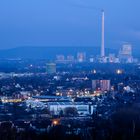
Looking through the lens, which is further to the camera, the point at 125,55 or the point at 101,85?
the point at 125,55

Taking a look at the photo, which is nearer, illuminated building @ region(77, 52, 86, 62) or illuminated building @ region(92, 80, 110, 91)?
illuminated building @ region(92, 80, 110, 91)

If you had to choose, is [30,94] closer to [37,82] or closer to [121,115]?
[37,82]

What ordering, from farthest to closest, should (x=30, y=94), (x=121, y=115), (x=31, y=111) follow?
(x=30, y=94), (x=31, y=111), (x=121, y=115)

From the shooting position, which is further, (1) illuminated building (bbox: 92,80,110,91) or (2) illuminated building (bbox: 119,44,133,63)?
(2) illuminated building (bbox: 119,44,133,63)

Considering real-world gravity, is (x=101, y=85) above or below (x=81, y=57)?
below

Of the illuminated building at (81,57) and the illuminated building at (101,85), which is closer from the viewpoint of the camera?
the illuminated building at (101,85)

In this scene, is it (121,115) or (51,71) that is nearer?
(121,115)

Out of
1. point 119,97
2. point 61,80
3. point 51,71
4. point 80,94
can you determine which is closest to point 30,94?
point 80,94

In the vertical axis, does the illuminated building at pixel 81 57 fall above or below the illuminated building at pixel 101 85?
above

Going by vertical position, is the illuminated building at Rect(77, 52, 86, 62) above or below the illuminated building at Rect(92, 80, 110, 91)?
above

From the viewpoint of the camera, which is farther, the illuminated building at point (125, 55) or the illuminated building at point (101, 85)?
the illuminated building at point (125, 55)

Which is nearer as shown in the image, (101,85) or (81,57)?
(101,85)
